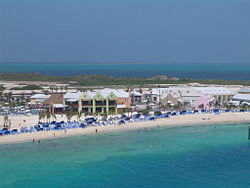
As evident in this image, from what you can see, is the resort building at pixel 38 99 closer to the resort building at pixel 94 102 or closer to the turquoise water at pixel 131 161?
the resort building at pixel 94 102

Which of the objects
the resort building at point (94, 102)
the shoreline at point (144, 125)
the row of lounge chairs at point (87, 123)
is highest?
the resort building at point (94, 102)

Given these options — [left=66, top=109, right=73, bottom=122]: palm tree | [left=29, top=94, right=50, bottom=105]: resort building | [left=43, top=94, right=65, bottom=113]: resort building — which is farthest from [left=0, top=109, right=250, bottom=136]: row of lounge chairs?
[left=29, top=94, right=50, bottom=105]: resort building

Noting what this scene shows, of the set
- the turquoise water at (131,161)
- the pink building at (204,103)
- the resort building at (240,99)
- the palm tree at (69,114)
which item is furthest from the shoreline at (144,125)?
the resort building at (240,99)

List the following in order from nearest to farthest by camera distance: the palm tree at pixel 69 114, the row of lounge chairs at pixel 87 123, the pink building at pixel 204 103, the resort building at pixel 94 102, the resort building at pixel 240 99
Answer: the row of lounge chairs at pixel 87 123 → the palm tree at pixel 69 114 → the resort building at pixel 94 102 → the pink building at pixel 204 103 → the resort building at pixel 240 99

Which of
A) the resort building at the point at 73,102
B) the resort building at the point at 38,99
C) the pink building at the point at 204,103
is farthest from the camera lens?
the resort building at the point at 38,99

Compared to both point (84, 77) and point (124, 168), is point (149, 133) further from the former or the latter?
point (84, 77)

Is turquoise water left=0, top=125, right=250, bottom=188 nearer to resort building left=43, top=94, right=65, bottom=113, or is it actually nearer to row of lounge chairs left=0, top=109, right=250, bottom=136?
row of lounge chairs left=0, top=109, right=250, bottom=136
